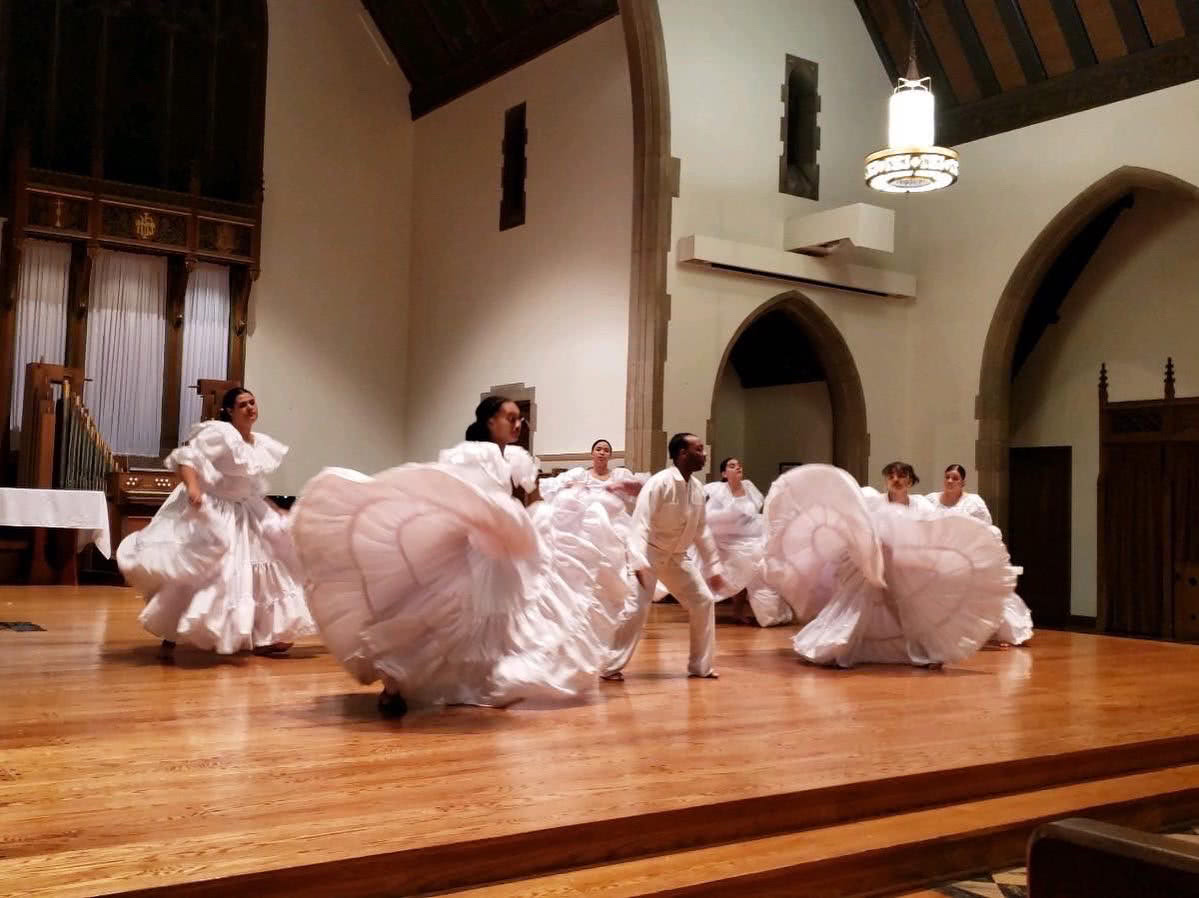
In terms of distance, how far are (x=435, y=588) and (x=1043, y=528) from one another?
9.81 m

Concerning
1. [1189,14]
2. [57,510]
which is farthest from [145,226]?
[1189,14]

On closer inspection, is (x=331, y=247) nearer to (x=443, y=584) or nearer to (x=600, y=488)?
(x=600, y=488)

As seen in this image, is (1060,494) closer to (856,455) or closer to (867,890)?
(856,455)

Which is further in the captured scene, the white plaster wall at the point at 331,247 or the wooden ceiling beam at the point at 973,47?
the white plaster wall at the point at 331,247

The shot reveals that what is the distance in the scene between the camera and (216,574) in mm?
5973

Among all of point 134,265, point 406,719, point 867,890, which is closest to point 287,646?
point 406,719

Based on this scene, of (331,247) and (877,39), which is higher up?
(877,39)

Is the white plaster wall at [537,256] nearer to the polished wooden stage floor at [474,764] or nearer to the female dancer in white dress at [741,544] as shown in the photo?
the female dancer in white dress at [741,544]

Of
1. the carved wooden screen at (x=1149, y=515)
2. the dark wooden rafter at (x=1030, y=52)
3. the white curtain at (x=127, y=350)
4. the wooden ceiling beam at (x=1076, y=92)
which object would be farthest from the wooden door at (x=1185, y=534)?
the white curtain at (x=127, y=350)

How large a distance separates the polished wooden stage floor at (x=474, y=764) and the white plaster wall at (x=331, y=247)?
27.3ft

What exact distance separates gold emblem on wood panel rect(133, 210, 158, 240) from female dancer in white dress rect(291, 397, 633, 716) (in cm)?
1004

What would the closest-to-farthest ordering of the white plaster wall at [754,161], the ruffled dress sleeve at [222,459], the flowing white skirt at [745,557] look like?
the ruffled dress sleeve at [222,459]
the flowing white skirt at [745,557]
the white plaster wall at [754,161]

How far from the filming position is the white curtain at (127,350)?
13.4 m

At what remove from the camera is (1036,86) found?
11984mm
